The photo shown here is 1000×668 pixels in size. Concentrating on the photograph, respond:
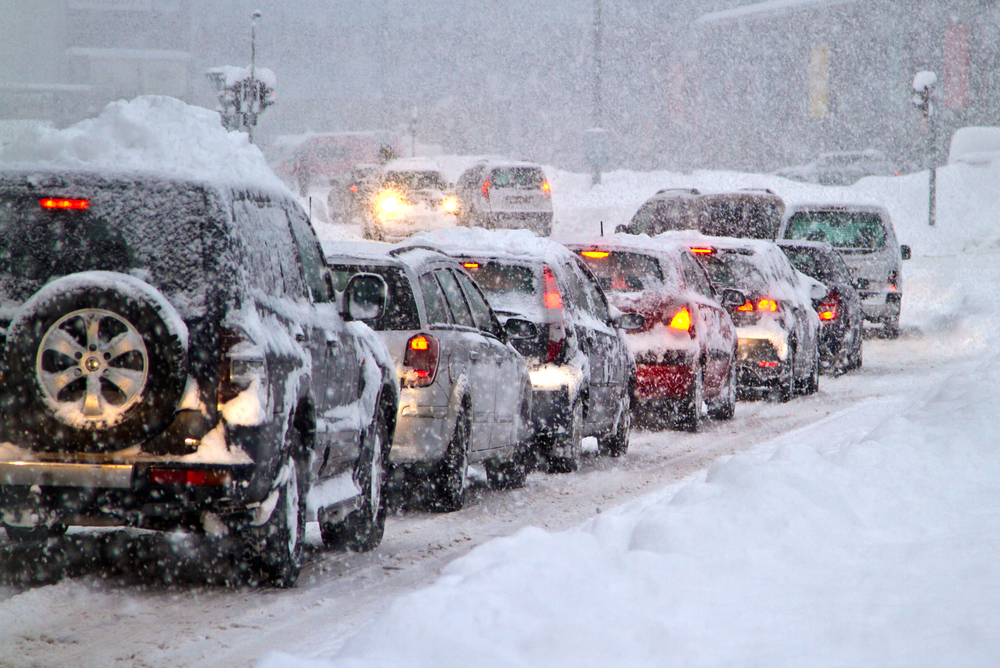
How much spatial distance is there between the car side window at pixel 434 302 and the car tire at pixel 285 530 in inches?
90.7

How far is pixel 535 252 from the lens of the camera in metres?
10.4

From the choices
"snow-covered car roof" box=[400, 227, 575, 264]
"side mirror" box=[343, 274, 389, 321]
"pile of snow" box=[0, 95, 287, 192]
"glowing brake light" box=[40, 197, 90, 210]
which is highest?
"pile of snow" box=[0, 95, 287, 192]

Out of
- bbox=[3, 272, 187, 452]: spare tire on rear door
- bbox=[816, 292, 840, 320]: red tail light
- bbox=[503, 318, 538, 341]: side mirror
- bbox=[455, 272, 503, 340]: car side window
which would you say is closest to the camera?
bbox=[3, 272, 187, 452]: spare tire on rear door

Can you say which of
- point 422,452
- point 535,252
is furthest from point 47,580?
point 535,252

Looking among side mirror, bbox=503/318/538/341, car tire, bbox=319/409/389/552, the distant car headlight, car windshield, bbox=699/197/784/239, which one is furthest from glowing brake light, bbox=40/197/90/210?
the distant car headlight

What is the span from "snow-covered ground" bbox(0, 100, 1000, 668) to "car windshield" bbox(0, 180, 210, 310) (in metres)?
1.38

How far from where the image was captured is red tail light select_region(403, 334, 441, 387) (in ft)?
26.2

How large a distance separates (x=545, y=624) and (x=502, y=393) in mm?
4786

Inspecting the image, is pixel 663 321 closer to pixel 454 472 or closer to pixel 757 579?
pixel 454 472

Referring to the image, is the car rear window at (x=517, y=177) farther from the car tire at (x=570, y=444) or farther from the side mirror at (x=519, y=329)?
the side mirror at (x=519, y=329)

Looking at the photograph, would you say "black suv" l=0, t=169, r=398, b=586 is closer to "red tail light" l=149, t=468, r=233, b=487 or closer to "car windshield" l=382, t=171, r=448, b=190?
"red tail light" l=149, t=468, r=233, b=487

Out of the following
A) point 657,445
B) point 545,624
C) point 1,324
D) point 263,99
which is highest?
point 263,99

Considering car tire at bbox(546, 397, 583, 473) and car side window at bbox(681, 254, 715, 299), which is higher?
car side window at bbox(681, 254, 715, 299)

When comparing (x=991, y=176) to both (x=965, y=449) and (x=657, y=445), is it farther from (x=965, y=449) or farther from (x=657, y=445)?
(x=965, y=449)
